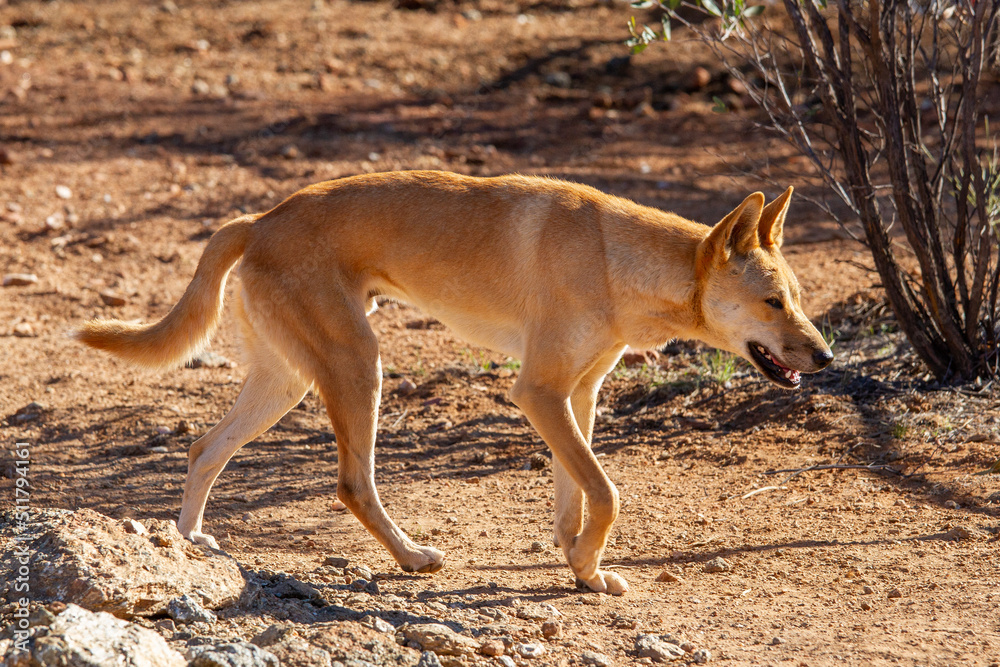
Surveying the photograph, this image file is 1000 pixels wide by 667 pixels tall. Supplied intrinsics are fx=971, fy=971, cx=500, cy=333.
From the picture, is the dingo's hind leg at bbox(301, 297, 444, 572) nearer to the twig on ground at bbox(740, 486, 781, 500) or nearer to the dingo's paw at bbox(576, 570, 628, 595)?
the dingo's paw at bbox(576, 570, 628, 595)

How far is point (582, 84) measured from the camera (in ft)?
41.4

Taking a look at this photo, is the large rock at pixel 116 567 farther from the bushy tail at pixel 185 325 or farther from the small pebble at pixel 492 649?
the small pebble at pixel 492 649

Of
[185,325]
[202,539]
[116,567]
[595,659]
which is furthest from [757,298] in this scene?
[116,567]

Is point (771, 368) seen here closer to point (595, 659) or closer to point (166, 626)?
point (595, 659)

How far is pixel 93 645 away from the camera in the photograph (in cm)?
285

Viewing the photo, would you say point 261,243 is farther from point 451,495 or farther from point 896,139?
point 896,139

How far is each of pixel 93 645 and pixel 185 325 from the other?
1782mm

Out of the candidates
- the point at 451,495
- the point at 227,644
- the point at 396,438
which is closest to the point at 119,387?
the point at 396,438

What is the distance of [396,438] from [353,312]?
1.90 metres

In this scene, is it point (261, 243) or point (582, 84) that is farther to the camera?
point (582, 84)

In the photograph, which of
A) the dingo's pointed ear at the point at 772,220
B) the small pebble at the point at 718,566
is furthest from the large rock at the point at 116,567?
the dingo's pointed ear at the point at 772,220

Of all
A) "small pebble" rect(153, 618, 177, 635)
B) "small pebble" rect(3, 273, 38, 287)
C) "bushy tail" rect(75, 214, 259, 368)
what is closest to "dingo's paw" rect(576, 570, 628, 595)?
"small pebble" rect(153, 618, 177, 635)

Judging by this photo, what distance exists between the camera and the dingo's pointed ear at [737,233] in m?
4.09

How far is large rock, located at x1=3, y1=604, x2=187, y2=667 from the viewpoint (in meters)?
2.78
